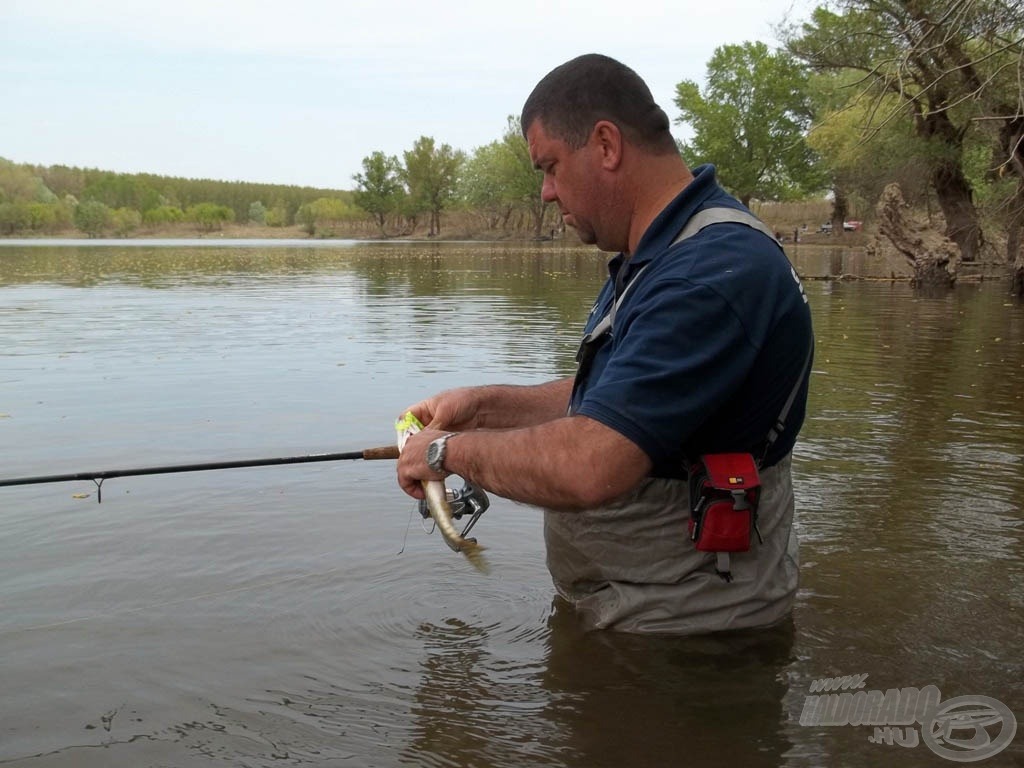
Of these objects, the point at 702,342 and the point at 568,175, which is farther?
the point at 568,175

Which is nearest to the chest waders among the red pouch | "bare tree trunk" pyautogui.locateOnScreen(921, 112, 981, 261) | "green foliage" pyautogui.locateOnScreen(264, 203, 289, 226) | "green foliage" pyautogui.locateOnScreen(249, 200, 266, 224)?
the red pouch

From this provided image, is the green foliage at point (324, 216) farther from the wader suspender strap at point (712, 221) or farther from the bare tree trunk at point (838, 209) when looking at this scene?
the wader suspender strap at point (712, 221)

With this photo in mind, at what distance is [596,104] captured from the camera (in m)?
3.10

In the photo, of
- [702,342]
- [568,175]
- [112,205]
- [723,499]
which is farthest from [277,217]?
[702,342]

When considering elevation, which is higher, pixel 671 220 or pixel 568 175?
pixel 568 175

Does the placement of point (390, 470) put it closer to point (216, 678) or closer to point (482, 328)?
point (216, 678)

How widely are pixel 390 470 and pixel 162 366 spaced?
5700 mm

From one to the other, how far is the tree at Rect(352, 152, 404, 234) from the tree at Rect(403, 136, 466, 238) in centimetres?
401

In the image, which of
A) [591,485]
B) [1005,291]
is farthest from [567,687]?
[1005,291]

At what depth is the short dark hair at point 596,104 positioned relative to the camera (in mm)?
3104

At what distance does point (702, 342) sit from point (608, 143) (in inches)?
28.7

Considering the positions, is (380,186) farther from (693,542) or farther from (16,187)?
(693,542)

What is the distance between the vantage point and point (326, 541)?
5.43 metres

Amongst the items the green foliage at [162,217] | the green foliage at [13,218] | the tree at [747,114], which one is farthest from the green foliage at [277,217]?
the tree at [747,114]
